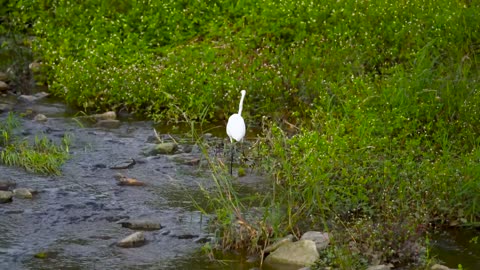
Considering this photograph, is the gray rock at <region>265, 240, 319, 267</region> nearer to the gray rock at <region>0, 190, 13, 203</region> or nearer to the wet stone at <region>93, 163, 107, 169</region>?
the gray rock at <region>0, 190, 13, 203</region>

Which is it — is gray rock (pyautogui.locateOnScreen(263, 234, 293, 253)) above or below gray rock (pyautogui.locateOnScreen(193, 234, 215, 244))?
above

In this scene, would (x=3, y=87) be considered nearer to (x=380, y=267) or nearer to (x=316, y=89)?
(x=316, y=89)

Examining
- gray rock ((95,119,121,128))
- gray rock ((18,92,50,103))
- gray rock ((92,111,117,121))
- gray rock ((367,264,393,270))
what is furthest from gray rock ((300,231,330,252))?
gray rock ((18,92,50,103))

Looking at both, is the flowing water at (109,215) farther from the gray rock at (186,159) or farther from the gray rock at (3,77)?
the gray rock at (3,77)

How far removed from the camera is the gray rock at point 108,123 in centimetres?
1018

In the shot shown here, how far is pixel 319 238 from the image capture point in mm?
6926

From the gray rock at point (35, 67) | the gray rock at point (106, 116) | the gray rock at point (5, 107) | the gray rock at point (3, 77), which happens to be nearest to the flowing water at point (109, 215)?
the gray rock at point (106, 116)

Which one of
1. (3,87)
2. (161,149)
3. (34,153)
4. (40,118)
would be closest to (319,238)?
(161,149)

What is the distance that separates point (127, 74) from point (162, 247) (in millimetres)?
3822

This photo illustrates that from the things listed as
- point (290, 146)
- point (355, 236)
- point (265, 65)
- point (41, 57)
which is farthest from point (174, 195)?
point (41, 57)

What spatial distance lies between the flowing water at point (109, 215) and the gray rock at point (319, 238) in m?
0.49

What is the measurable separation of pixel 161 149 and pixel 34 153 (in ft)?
3.94

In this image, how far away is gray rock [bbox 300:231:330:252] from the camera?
22.4ft

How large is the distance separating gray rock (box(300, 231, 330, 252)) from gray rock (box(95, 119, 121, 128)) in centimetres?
366
